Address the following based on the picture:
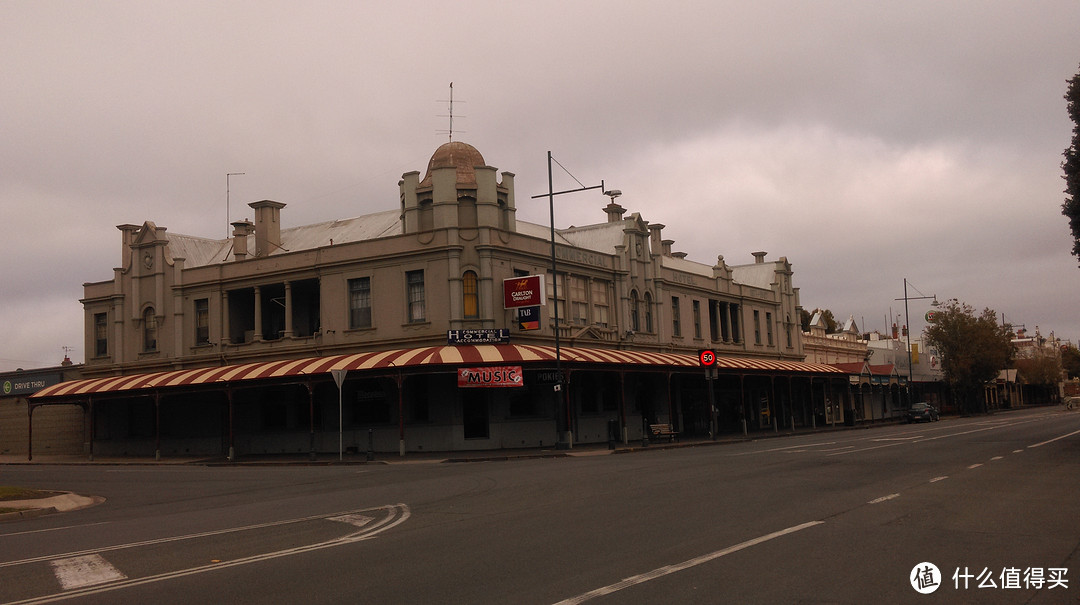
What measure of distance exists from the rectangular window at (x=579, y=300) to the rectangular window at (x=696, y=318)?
1088 centimetres

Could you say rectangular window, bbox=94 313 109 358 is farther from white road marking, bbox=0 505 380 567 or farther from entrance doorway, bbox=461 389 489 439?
white road marking, bbox=0 505 380 567

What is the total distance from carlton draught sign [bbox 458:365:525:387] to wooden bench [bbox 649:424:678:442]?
29.8 feet

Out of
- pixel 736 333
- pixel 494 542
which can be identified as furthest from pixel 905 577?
pixel 736 333

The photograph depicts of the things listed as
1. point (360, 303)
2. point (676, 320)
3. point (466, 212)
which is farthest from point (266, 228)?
point (676, 320)

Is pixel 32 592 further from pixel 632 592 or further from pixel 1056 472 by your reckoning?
pixel 1056 472

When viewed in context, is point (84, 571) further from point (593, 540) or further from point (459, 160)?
point (459, 160)

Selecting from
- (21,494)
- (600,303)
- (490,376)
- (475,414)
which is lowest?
(21,494)

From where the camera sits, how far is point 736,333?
179 ft

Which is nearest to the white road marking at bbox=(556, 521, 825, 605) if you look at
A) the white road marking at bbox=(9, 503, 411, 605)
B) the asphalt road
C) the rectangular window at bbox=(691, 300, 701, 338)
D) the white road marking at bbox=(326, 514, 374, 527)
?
the asphalt road

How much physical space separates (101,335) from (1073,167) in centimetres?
4378

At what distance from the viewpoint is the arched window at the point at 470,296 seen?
3578cm

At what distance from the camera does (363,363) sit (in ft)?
109

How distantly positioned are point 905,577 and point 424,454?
2670 centimetres

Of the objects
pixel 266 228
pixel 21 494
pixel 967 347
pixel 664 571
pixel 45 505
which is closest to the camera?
pixel 664 571
